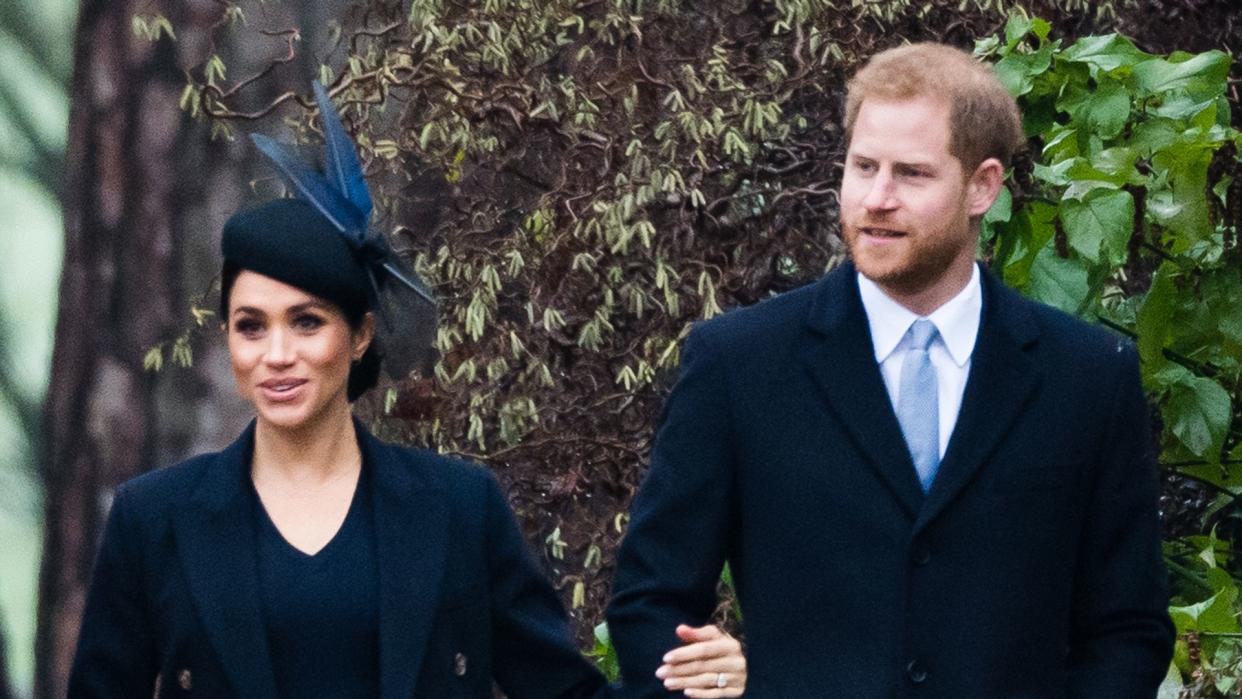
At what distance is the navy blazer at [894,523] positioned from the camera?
11.3 feet

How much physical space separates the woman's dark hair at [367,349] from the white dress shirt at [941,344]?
78cm

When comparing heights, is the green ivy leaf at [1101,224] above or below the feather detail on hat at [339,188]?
below

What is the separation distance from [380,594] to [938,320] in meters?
0.92

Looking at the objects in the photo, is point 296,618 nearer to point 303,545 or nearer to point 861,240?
point 303,545

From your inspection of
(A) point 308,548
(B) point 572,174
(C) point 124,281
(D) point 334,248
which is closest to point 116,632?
(A) point 308,548

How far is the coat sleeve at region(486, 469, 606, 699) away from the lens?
3.77m

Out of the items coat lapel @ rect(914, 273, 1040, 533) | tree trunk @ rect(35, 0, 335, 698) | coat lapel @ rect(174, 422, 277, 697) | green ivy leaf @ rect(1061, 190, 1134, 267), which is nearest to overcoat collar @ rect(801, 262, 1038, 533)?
coat lapel @ rect(914, 273, 1040, 533)

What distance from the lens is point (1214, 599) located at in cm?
482

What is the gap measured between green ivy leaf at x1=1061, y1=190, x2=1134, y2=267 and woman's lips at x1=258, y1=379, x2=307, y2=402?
171 cm

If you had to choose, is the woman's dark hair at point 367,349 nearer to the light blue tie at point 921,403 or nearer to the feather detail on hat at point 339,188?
the feather detail on hat at point 339,188

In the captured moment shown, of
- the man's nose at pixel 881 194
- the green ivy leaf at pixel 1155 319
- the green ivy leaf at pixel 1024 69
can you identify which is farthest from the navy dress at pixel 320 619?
the green ivy leaf at pixel 1155 319

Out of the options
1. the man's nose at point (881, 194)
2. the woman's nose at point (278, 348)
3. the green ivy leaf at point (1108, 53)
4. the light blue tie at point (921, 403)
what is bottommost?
the light blue tie at point (921, 403)

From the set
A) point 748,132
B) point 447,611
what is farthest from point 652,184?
point 447,611

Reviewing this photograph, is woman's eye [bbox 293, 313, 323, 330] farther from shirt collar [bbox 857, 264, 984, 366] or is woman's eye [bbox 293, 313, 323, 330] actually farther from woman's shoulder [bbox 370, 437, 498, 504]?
shirt collar [bbox 857, 264, 984, 366]
